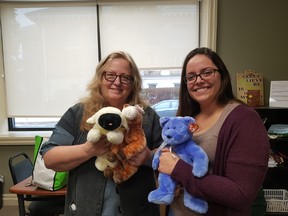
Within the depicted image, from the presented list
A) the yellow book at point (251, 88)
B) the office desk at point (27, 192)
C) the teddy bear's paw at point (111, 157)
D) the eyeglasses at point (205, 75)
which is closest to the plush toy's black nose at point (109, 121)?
the teddy bear's paw at point (111, 157)

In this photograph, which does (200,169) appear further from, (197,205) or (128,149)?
(128,149)

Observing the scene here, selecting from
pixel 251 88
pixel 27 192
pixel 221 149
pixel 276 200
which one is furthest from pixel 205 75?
pixel 276 200

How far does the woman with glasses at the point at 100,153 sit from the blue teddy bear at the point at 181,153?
12 cm

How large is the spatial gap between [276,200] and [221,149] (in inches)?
68.1

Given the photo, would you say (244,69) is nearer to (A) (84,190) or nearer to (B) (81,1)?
(B) (81,1)

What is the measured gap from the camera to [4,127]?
2.89 metres

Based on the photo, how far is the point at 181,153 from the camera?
3.05ft

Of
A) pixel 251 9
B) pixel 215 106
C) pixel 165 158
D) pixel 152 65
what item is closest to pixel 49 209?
pixel 165 158

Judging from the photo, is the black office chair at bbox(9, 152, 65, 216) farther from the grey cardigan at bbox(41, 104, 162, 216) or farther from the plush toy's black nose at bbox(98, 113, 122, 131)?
the plush toy's black nose at bbox(98, 113, 122, 131)

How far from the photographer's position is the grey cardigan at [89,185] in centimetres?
99

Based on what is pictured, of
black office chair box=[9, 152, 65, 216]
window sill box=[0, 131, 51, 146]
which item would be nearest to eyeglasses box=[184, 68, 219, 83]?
black office chair box=[9, 152, 65, 216]

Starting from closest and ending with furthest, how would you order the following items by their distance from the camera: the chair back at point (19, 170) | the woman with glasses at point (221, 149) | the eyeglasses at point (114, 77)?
the woman with glasses at point (221, 149) → the eyeglasses at point (114, 77) → the chair back at point (19, 170)

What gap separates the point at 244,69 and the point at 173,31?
0.89m

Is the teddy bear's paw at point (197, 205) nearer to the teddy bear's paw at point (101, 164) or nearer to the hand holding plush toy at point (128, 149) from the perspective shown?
the hand holding plush toy at point (128, 149)
